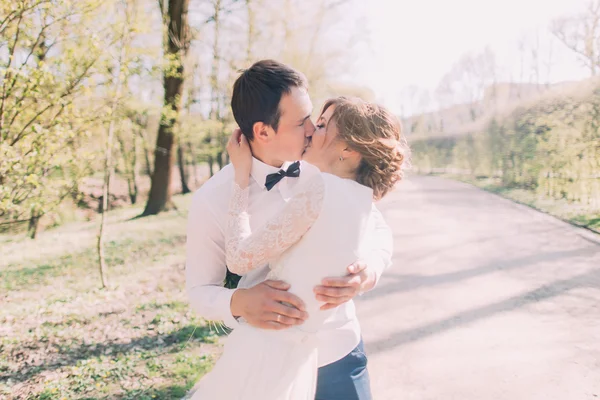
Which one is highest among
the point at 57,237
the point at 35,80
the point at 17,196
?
the point at 35,80

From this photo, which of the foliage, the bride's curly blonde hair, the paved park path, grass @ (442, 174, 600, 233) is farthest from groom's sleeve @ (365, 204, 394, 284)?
the foliage

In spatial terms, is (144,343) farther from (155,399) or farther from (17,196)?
(17,196)

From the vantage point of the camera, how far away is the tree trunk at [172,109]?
33.5ft

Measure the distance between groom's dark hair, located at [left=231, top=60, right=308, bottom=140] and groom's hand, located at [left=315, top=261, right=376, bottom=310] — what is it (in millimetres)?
612

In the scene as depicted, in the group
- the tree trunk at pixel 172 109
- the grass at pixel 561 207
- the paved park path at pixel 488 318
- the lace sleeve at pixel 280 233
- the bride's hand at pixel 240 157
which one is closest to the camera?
the lace sleeve at pixel 280 233

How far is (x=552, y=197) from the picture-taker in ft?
48.8

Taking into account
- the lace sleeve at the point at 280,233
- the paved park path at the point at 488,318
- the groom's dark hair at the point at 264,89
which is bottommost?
the paved park path at the point at 488,318

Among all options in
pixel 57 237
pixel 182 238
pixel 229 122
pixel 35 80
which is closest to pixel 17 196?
pixel 35 80

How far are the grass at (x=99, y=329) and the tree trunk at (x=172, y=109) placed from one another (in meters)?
2.84

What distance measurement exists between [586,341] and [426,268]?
9.79 ft

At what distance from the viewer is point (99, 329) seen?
5.40 metres

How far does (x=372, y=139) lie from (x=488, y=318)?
4.25m

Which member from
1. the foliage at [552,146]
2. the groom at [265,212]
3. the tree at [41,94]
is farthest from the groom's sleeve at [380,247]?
the foliage at [552,146]

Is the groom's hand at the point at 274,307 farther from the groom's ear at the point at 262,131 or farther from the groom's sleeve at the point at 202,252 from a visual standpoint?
the groom's ear at the point at 262,131
